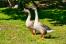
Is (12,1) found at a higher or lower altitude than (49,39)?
lower

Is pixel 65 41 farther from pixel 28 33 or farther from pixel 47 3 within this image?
pixel 47 3

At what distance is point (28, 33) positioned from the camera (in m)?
13.0

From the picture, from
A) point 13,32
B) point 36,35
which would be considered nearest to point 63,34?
point 36,35

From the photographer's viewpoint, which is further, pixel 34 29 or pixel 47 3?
pixel 47 3

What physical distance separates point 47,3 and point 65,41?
80.7 ft

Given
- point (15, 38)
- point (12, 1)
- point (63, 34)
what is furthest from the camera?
point (12, 1)

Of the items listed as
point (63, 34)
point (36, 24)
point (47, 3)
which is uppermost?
point (36, 24)

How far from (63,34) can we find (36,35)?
1365 mm

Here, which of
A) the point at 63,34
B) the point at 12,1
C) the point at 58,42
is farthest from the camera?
the point at 12,1

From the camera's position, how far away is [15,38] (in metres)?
11.8

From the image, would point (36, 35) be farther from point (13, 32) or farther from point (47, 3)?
point (47, 3)

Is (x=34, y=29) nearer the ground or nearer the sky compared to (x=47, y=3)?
nearer the sky

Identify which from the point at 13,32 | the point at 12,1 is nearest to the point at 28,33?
the point at 13,32

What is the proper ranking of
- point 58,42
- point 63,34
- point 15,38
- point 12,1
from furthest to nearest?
point 12,1, point 63,34, point 15,38, point 58,42
